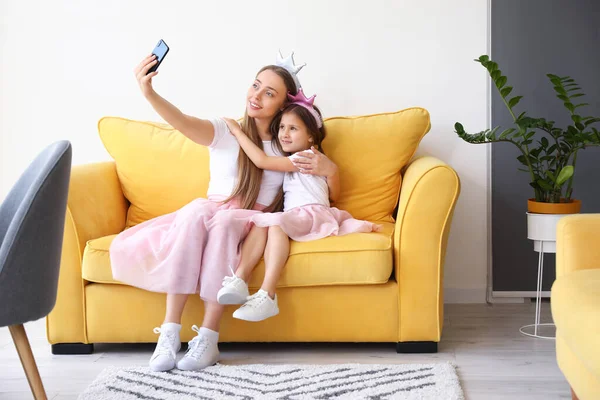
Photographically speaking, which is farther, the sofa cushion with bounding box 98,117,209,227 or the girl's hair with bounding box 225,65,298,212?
the sofa cushion with bounding box 98,117,209,227

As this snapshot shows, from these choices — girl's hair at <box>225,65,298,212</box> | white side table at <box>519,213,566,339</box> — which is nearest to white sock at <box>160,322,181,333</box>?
girl's hair at <box>225,65,298,212</box>

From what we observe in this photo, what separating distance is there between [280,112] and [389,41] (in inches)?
28.1

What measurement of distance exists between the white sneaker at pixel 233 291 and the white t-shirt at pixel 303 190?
0.47 meters

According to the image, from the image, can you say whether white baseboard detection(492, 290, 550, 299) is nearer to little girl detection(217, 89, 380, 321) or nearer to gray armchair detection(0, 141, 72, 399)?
little girl detection(217, 89, 380, 321)

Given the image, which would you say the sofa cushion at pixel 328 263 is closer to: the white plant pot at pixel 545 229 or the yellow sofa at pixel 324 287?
the yellow sofa at pixel 324 287

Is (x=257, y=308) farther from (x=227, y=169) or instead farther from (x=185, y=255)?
(x=227, y=169)

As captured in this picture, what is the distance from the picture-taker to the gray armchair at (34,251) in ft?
5.19

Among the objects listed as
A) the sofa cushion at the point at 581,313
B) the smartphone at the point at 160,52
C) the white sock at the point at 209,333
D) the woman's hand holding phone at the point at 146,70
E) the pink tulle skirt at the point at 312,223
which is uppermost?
the smartphone at the point at 160,52

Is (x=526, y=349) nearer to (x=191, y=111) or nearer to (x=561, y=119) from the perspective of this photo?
(x=561, y=119)

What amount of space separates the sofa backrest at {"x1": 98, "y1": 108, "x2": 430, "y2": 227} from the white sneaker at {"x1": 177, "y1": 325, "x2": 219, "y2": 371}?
751mm

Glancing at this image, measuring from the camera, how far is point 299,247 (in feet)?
7.84

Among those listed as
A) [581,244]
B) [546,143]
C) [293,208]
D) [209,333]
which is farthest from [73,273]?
[546,143]

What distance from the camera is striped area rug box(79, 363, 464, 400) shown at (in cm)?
202

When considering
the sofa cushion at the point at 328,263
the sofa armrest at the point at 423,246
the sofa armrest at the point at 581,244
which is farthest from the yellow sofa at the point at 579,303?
the sofa cushion at the point at 328,263
